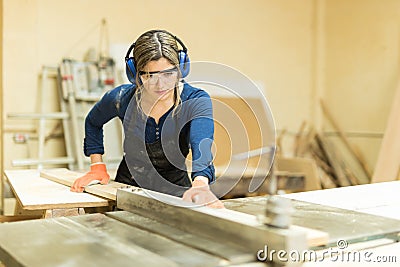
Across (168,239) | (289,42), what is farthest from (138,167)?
(289,42)

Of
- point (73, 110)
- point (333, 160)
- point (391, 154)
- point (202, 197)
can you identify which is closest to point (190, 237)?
point (202, 197)

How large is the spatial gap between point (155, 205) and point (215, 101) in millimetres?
3297

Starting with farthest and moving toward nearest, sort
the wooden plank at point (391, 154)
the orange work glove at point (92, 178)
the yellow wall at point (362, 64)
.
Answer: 1. the yellow wall at point (362, 64)
2. the wooden plank at point (391, 154)
3. the orange work glove at point (92, 178)

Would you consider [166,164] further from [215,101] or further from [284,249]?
[215,101]

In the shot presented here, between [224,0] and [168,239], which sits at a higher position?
[224,0]

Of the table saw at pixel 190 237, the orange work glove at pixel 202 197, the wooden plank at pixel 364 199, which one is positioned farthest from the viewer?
the wooden plank at pixel 364 199

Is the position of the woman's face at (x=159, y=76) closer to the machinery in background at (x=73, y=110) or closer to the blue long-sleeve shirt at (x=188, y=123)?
the blue long-sleeve shirt at (x=188, y=123)

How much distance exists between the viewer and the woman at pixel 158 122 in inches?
69.1

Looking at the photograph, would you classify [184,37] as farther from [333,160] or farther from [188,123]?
[188,123]

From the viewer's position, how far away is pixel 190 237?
1.23 metres

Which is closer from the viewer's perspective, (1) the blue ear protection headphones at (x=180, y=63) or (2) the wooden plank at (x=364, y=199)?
(2) the wooden plank at (x=364, y=199)

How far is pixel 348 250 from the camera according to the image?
1.21 metres

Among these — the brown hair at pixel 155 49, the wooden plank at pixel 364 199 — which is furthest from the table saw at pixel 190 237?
the brown hair at pixel 155 49

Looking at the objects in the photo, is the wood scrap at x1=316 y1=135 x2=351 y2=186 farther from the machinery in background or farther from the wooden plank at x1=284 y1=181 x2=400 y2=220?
the wooden plank at x1=284 y1=181 x2=400 y2=220
